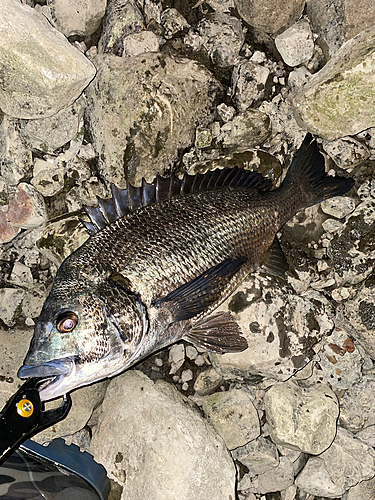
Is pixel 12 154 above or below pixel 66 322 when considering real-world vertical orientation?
below

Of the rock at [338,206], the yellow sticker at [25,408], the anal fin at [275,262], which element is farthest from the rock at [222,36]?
the yellow sticker at [25,408]

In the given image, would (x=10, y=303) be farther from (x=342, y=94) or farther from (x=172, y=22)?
(x=342, y=94)

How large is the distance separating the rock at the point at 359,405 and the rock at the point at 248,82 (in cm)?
248

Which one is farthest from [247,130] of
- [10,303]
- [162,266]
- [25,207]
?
[10,303]

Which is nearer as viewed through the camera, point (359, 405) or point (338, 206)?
point (338, 206)

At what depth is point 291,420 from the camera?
356 centimetres

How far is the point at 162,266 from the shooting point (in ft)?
9.02

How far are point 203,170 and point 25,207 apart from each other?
1462mm

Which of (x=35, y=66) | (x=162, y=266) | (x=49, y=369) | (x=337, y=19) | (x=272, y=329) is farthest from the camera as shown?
(x=337, y=19)

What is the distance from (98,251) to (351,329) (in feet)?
7.28

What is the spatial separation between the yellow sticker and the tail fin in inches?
89.8

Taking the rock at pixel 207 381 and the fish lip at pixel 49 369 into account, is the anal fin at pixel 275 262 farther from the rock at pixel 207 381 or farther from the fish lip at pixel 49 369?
the fish lip at pixel 49 369

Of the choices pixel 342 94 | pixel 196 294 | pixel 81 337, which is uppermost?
pixel 342 94

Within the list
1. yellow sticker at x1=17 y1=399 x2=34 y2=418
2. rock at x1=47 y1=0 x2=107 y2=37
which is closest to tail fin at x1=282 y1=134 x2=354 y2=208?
rock at x1=47 y1=0 x2=107 y2=37
